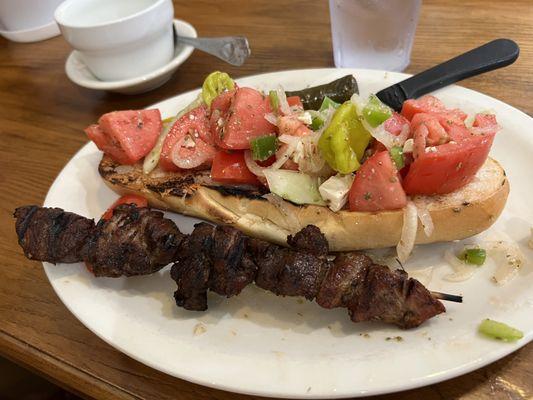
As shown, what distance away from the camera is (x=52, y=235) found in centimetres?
196

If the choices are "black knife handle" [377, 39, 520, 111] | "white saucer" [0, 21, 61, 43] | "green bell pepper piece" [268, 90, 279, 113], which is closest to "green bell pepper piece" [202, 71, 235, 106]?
"green bell pepper piece" [268, 90, 279, 113]

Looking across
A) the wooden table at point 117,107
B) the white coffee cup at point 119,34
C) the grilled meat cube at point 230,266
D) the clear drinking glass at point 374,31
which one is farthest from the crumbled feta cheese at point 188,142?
the clear drinking glass at point 374,31

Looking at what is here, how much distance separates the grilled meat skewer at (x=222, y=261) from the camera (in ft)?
5.39

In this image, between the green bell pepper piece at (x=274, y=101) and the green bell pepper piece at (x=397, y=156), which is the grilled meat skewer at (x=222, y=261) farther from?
the green bell pepper piece at (x=274, y=101)

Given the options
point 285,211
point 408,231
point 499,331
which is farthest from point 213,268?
point 499,331

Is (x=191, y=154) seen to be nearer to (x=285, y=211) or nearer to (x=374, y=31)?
(x=285, y=211)

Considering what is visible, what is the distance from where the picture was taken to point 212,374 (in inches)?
61.3

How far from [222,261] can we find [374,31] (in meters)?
1.94

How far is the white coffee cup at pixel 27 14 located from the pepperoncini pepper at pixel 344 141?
361cm

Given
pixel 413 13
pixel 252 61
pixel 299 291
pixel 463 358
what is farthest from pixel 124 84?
pixel 463 358

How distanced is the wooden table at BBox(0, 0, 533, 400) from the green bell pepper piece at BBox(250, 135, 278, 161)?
0.89 meters

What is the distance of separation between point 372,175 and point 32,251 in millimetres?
1341

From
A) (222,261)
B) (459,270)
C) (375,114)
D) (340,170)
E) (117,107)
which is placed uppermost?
(375,114)

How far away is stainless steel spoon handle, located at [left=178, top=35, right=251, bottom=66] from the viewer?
10.8ft
